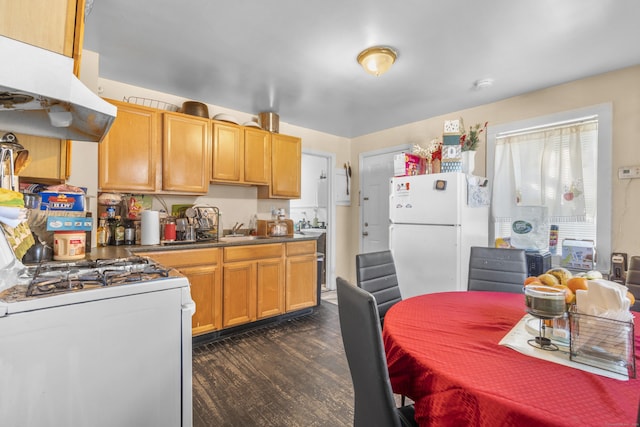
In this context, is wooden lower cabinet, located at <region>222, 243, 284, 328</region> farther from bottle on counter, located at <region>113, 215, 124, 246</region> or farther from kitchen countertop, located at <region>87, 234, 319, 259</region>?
bottle on counter, located at <region>113, 215, 124, 246</region>

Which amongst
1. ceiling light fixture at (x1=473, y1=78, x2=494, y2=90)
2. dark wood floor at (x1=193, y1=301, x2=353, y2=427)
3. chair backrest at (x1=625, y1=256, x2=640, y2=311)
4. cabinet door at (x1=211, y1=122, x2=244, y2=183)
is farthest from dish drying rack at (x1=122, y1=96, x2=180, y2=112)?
chair backrest at (x1=625, y1=256, x2=640, y2=311)

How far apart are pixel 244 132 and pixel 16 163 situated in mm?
1994

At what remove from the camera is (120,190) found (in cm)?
250

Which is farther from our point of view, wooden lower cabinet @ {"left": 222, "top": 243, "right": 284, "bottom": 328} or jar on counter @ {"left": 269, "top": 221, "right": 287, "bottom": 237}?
jar on counter @ {"left": 269, "top": 221, "right": 287, "bottom": 237}

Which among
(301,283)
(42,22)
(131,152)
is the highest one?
(42,22)

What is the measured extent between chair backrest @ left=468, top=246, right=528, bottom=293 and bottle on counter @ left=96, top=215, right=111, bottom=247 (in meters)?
2.87

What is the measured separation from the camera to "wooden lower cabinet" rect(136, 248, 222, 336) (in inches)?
97.7

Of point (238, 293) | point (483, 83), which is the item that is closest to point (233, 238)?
point (238, 293)

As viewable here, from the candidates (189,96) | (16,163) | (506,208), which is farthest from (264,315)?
(506,208)

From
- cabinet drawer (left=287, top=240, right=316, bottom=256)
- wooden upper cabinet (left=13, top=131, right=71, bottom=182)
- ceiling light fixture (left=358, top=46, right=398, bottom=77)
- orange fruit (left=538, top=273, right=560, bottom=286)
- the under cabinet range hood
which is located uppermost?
ceiling light fixture (left=358, top=46, right=398, bottom=77)

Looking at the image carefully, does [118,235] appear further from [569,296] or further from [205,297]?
[569,296]

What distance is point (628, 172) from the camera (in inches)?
94.0

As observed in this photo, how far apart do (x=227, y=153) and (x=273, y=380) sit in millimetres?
2159

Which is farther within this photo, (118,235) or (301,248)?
(301,248)
